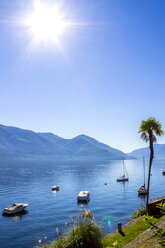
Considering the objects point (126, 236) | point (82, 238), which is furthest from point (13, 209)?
point (82, 238)

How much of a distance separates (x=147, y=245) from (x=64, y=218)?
37851mm

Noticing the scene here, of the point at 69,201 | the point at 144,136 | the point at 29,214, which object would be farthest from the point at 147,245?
the point at 69,201

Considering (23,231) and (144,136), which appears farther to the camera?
(23,231)

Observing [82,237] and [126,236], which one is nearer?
[82,237]

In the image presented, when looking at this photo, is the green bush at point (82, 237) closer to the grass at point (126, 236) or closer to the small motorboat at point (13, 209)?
the grass at point (126, 236)

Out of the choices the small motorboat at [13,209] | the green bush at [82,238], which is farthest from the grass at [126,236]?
the small motorboat at [13,209]

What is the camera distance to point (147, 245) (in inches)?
611

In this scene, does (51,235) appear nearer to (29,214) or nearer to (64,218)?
(64,218)

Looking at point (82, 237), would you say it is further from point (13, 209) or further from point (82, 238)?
point (13, 209)

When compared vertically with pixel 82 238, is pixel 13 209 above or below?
below

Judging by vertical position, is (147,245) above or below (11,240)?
above

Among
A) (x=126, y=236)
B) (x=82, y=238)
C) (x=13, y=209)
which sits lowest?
(x=13, y=209)

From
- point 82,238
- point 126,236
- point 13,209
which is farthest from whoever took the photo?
point 13,209

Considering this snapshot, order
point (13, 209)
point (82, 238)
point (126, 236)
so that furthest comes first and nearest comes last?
1. point (13, 209)
2. point (126, 236)
3. point (82, 238)
